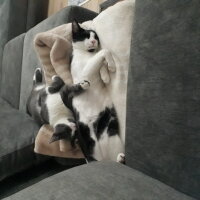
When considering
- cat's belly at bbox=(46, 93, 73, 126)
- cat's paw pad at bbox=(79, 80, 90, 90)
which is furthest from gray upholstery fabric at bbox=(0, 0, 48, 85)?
cat's paw pad at bbox=(79, 80, 90, 90)

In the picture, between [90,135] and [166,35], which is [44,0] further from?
[166,35]

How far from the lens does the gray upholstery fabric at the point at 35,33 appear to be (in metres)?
1.34

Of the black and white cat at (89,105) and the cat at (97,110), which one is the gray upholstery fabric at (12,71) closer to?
the black and white cat at (89,105)

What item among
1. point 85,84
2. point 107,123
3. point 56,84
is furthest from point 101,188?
point 56,84

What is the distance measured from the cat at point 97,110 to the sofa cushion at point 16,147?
0.36m

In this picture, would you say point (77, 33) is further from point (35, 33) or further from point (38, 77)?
point (35, 33)

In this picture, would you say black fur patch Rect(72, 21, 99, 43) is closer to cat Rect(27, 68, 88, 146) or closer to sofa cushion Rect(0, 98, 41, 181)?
cat Rect(27, 68, 88, 146)

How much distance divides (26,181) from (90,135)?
454mm

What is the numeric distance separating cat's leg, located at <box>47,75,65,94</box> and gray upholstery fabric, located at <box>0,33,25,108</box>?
0.77 metres

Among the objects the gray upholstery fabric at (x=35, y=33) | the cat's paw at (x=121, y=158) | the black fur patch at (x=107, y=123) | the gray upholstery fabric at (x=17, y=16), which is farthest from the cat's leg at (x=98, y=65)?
the gray upholstery fabric at (x=17, y=16)

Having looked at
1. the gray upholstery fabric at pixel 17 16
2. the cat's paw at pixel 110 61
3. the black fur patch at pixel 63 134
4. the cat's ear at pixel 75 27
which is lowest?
the black fur patch at pixel 63 134

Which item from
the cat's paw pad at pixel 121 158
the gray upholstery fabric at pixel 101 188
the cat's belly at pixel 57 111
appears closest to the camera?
the gray upholstery fabric at pixel 101 188

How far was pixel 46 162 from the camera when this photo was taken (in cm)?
133

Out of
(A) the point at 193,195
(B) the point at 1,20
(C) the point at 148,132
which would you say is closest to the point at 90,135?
(C) the point at 148,132
